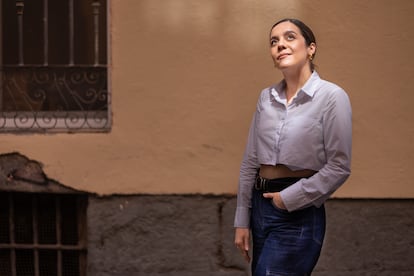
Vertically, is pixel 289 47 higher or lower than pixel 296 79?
higher

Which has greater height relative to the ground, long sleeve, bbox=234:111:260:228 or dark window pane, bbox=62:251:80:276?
long sleeve, bbox=234:111:260:228

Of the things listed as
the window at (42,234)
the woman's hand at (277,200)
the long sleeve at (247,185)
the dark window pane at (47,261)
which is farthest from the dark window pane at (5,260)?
the woman's hand at (277,200)

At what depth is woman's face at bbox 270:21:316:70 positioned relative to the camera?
3.27 metres

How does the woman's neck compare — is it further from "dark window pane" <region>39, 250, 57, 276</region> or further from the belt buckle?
"dark window pane" <region>39, 250, 57, 276</region>

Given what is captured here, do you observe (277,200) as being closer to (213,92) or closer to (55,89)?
(213,92)

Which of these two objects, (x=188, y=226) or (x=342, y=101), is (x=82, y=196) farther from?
(x=342, y=101)

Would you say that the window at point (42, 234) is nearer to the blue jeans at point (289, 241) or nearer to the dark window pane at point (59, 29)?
the dark window pane at point (59, 29)

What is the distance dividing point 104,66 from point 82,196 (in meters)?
0.98

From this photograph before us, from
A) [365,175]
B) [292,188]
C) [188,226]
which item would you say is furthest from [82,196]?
[292,188]

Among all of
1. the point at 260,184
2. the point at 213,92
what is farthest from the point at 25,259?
the point at 260,184

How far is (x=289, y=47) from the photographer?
3.27 m

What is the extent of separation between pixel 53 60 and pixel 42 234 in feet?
4.32

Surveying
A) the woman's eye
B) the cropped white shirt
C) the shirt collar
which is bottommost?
the cropped white shirt

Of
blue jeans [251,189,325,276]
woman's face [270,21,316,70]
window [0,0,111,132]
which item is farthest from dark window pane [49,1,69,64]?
blue jeans [251,189,325,276]
